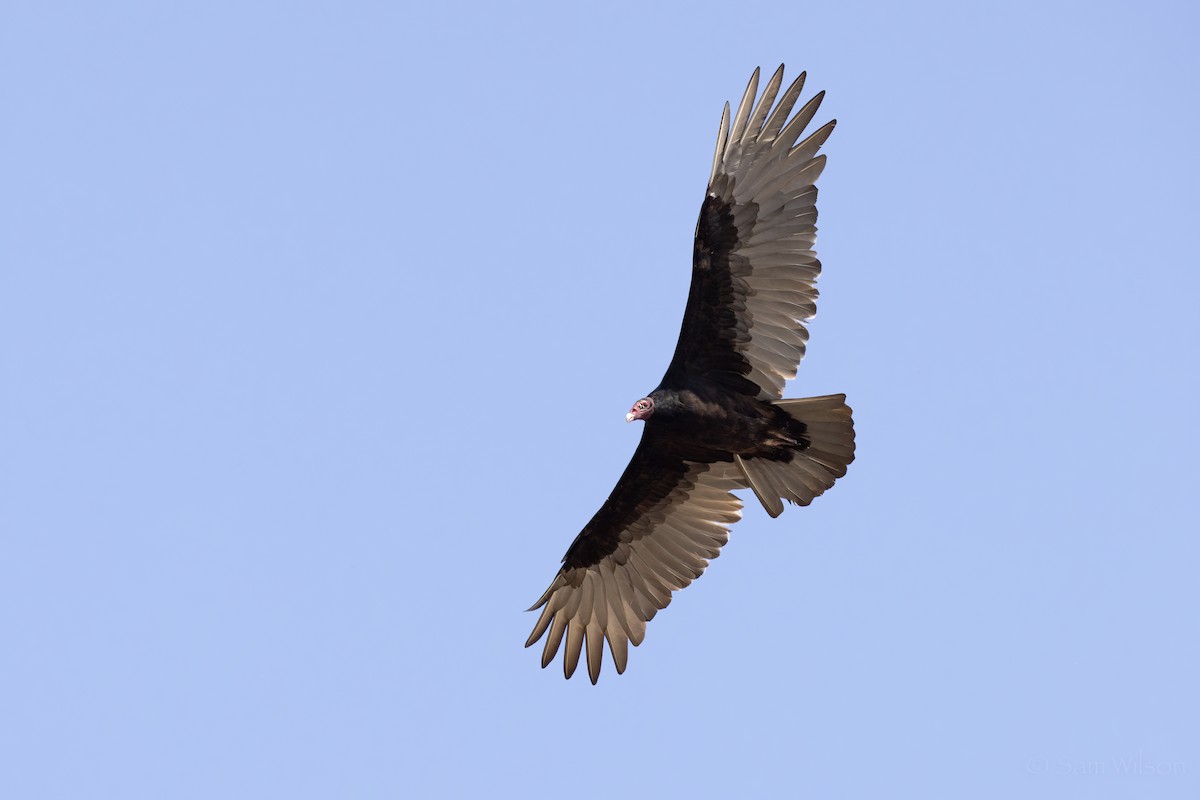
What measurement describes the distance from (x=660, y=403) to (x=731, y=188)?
1.49 m

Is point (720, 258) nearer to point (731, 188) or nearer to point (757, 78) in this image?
point (731, 188)

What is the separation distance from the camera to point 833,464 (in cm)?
1136

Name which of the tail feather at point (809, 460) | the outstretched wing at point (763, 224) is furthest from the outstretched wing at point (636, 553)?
the outstretched wing at point (763, 224)

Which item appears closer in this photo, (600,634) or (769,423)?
(769,423)

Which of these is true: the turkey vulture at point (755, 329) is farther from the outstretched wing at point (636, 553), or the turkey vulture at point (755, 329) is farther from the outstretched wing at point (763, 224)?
the outstretched wing at point (636, 553)

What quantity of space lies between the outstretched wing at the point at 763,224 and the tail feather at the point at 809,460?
1.43 ft

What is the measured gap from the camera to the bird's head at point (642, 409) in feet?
37.0

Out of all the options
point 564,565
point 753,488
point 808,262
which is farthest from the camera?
point 564,565

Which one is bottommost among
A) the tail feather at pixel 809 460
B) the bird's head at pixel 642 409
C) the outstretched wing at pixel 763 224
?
the tail feather at pixel 809 460

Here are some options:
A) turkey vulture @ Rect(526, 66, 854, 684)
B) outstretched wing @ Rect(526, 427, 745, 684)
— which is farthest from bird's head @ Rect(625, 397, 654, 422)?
outstretched wing @ Rect(526, 427, 745, 684)

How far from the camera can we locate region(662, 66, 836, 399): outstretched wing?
11.0m

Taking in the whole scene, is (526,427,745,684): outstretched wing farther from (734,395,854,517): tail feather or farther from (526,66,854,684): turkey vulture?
(734,395,854,517): tail feather

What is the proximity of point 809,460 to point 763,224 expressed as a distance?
1639mm

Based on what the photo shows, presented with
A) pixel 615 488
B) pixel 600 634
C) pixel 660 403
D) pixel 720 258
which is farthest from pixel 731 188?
pixel 600 634
